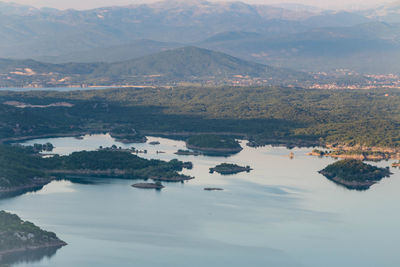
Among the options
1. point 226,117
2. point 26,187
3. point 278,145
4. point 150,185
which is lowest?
point 26,187

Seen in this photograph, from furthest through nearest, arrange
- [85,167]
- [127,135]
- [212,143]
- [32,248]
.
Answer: [127,135] → [212,143] → [85,167] → [32,248]

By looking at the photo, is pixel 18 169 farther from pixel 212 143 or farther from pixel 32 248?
pixel 212 143

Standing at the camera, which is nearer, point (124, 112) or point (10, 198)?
point (10, 198)

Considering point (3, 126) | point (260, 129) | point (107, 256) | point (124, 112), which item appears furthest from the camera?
point (124, 112)

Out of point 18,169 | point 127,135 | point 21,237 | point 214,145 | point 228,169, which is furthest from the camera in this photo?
point 127,135

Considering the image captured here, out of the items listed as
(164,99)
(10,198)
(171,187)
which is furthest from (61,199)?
(164,99)

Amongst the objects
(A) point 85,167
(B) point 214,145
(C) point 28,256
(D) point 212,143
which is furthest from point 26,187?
(D) point 212,143

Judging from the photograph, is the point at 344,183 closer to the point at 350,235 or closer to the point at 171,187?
the point at 171,187

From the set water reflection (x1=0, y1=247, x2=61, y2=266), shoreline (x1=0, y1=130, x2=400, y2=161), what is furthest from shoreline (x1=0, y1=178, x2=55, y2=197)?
shoreline (x1=0, y1=130, x2=400, y2=161)
